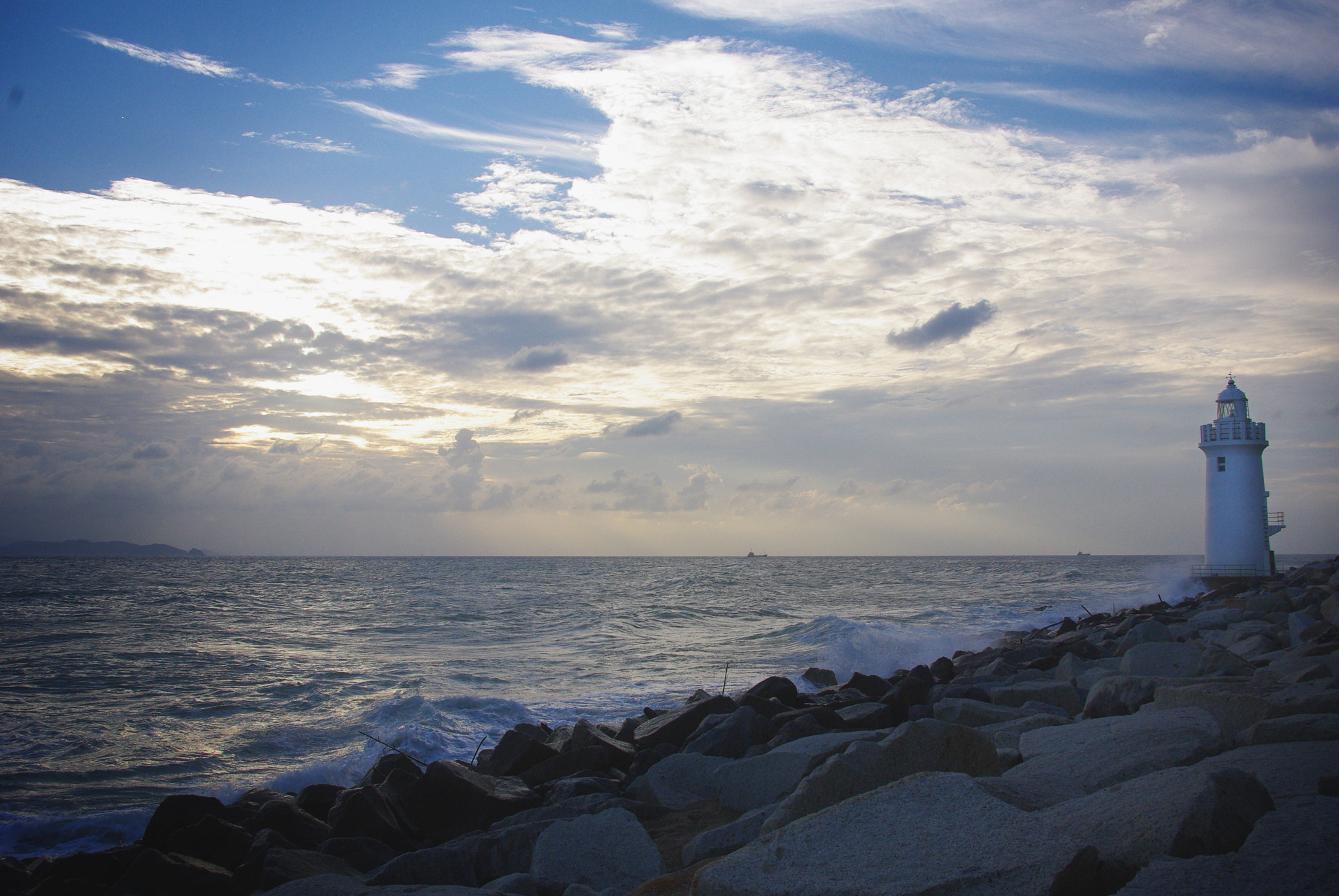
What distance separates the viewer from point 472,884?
15.8ft

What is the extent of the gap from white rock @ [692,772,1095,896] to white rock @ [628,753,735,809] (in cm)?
319

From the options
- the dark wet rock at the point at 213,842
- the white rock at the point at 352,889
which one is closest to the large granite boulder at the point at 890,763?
the white rock at the point at 352,889

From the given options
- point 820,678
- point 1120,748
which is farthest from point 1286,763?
point 820,678

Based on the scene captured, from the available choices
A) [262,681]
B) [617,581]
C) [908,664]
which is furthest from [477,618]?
[617,581]

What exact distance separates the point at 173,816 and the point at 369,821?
146cm

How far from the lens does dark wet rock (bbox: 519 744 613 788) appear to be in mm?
7301

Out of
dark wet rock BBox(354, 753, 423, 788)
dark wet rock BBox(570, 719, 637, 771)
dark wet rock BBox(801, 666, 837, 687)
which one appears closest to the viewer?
dark wet rock BBox(354, 753, 423, 788)

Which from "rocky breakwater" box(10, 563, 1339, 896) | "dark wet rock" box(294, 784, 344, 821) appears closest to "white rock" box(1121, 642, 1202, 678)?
"rocky breakwater" box(10, 563, 1339, 896)

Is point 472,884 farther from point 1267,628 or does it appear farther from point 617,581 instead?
point 617,581

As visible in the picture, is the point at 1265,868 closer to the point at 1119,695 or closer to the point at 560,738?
the point at 1119,695

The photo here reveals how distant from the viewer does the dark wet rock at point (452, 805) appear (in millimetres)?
6141

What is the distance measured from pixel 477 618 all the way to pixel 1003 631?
619 inches

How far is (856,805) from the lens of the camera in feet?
10.8

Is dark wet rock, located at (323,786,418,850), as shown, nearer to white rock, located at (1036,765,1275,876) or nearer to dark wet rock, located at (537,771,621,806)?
dark wet rock, located at (537,771,621,806)
